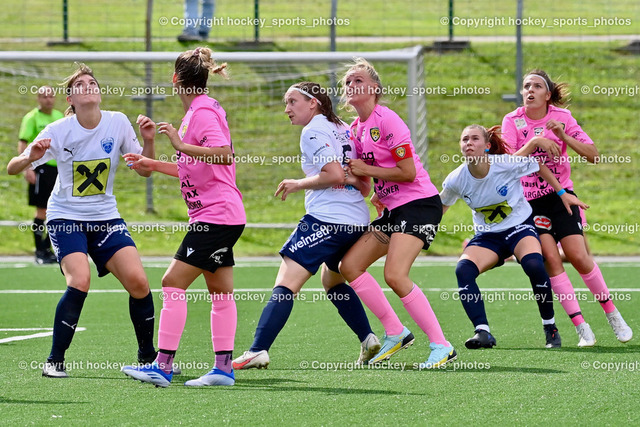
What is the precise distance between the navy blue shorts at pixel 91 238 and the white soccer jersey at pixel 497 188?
2314 mm

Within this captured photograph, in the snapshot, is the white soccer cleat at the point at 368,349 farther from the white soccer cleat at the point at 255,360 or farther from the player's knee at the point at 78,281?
the player's knee at the point at 78,281

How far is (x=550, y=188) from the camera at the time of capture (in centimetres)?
729

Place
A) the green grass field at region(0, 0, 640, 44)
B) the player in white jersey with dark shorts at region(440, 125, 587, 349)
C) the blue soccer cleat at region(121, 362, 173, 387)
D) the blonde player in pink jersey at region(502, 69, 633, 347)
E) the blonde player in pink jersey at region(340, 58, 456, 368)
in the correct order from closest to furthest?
1. the blue soccer cleat at region(121, 362, 173, 387)
2. the blonde player in pink jersey at region(340, 58, 456, 368)
3. the player in white jersey with dark shorts at region(440, 125, 587, 349)
4. the blonde player in pink jersey at region(502, 69, 633, 347)
5. the green grass field at region(0, 0, 640, 44)

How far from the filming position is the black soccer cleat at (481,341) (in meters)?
6.70

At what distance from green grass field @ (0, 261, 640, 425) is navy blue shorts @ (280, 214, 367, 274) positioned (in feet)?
2.17

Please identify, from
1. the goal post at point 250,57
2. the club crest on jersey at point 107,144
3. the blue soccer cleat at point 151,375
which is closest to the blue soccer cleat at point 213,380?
the blue soccer cleat at point 151,375

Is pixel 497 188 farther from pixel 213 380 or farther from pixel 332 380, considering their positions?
pixel 213 380

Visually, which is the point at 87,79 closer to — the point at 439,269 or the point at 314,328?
the point at 314,328

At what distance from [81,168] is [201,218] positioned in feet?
3.15

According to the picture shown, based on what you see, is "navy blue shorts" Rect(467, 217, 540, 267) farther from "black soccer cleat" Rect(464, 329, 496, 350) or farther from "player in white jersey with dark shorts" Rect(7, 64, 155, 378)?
"player in white jersey with dark shorts" Rect(7, 64, 155, 378)

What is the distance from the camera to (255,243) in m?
14.4

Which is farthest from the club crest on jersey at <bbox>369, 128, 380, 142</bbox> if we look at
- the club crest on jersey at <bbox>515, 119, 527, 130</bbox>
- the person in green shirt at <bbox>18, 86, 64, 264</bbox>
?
the person in green shirt at <bbox>18, 86, 64, 264</bbox>

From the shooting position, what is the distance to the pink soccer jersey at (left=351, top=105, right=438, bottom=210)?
6.02 meters


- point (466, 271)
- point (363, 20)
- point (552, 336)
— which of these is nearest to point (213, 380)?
point (466, 271)
